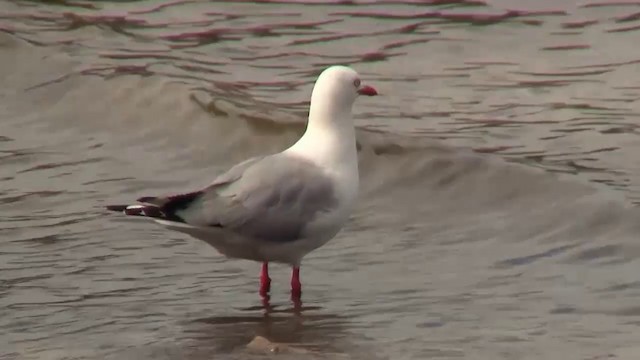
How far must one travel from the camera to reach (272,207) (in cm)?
702

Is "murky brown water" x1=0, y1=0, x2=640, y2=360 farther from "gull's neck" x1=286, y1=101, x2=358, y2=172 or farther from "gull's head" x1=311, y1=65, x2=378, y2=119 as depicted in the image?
"gull's head" x1=311, y1=65, x2=378, y2=119

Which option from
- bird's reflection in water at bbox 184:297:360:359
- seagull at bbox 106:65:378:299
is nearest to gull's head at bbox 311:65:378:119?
seagull at bbox 106:65:378:299

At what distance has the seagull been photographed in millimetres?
6953

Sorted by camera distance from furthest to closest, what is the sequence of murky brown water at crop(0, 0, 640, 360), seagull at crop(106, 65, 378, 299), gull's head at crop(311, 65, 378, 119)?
gull's head at crop(311, 65, 378, 119) → seagull at crop(106, 65, 378, 299) → murky brown water at crop(0, 0, 640, 360)

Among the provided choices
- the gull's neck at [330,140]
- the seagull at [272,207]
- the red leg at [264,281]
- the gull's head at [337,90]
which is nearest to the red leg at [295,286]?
the seagull at [272,207]

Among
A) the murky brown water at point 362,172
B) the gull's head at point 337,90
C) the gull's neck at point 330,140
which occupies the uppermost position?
the gull's head at point 337,90

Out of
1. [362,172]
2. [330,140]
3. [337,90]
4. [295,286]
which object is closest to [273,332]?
[295,286]

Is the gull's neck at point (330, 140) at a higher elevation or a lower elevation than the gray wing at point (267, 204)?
higher

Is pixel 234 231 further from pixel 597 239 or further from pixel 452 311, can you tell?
pixel 597 239

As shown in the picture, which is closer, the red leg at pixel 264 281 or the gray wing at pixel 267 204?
the gray wing at pixel 267 204

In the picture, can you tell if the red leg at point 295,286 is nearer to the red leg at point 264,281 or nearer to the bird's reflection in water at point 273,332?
the bird's reflection in water at point 273,332

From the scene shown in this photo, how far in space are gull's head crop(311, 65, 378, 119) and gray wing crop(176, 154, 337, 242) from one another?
50cm

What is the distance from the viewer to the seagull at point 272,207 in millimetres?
6953

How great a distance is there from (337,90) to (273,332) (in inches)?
53.2
